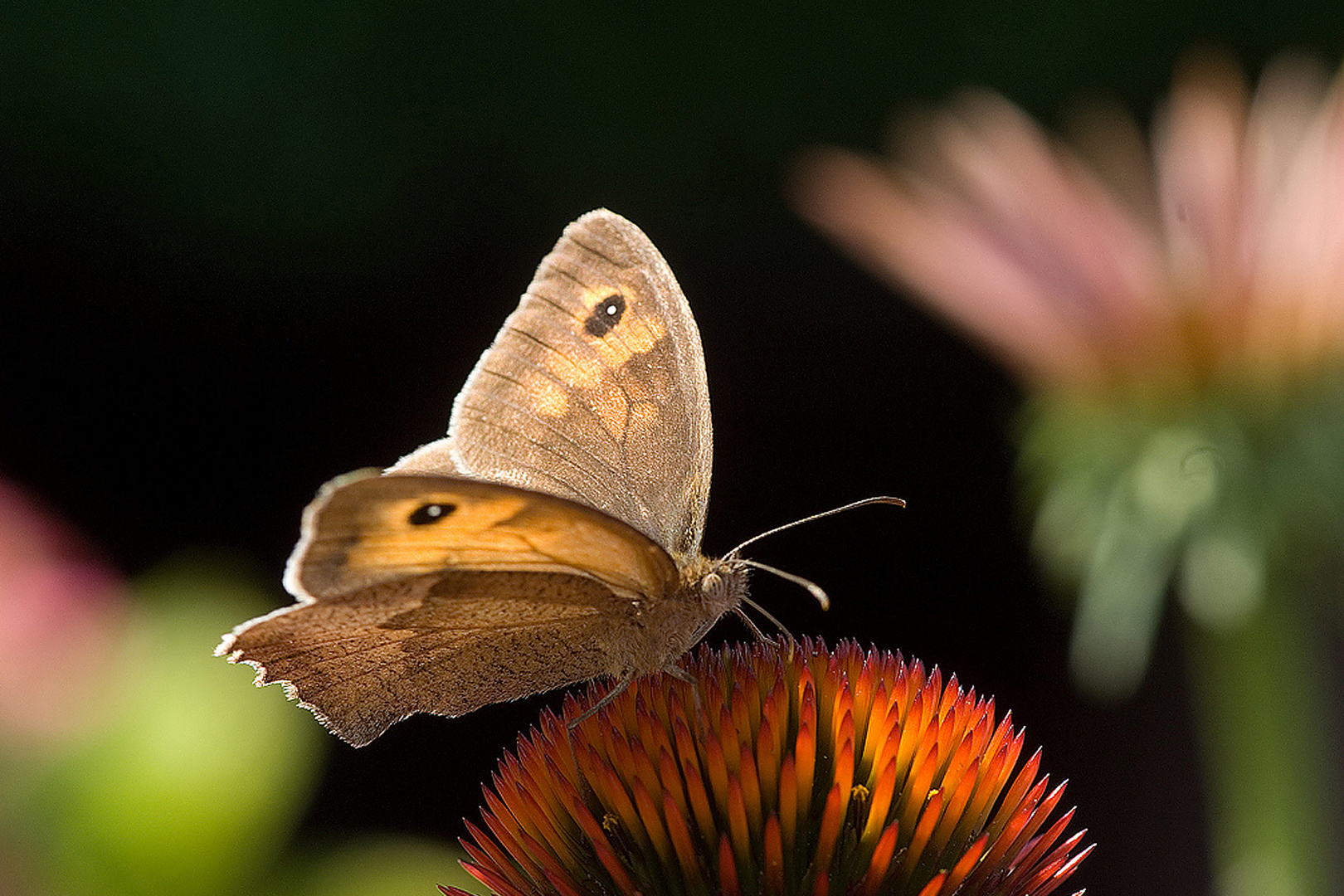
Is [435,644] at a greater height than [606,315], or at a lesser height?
lesser

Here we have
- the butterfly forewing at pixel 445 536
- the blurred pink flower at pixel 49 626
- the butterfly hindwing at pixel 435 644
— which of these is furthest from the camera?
the blurred pink flower at pixel 49 626

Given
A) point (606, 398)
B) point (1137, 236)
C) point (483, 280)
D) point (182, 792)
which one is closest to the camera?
point (606, 398)

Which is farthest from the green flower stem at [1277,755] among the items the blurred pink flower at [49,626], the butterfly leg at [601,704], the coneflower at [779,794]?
the blurred pink flower at [49,626]

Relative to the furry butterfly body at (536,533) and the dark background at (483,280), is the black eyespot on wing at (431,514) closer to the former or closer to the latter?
the furry butterfly body at (536,533)

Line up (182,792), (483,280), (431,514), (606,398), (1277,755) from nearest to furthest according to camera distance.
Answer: (431,514) → (606,398) → (1277,755) → (182,792) → (483,280)

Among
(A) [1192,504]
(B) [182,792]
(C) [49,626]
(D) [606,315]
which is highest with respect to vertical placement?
(D) [606,315]

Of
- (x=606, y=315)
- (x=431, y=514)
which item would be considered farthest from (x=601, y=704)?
(x=606, y=315)

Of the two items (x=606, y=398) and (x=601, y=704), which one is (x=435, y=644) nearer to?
(x=601, y=704)

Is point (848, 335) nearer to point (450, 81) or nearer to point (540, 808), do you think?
point (450, 81)
